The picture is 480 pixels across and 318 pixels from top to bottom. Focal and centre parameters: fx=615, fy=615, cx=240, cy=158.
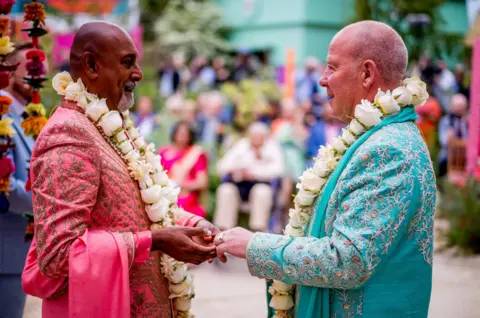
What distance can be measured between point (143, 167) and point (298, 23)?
22423 mm

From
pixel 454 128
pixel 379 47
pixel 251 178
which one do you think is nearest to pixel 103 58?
pixel 379 47

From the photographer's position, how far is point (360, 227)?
2.51 metres

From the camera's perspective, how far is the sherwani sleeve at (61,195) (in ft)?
8.54

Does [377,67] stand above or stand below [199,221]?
above

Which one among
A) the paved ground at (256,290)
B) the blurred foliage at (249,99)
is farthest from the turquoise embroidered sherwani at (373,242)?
the blurred foliage at (249,99)

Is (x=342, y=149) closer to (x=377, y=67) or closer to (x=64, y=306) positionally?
(x=377, y=67)

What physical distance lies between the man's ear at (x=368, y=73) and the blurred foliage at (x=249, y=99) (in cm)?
856

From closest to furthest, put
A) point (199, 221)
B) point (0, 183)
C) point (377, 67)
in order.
A: 1. point (377, 67)
2. point (199, 221)
3. point (0, 183)

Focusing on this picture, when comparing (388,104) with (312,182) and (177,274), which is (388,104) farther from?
(177,274)

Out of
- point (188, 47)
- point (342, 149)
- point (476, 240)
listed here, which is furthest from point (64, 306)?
point (188, 47)

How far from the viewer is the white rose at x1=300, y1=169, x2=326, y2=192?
9.69ft

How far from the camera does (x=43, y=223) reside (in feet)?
8.60

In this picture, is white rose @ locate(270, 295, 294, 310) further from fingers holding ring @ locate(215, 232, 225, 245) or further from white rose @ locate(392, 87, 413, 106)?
white rose @ locate(392, 87, 413, 106)

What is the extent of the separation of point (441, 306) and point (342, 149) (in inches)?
164
